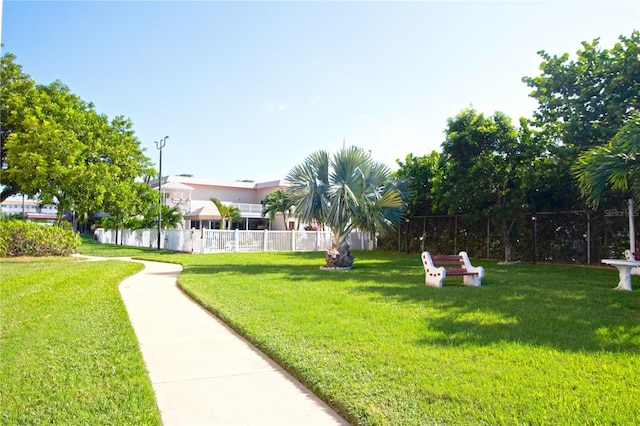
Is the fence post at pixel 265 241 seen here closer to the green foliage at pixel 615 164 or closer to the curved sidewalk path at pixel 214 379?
the curved sidewalk path at pixel 214 379

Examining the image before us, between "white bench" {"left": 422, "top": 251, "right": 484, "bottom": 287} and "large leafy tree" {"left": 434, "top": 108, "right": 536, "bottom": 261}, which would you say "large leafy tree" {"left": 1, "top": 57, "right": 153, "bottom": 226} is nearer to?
"white bench" {"left": 422, "top": 251, "right": 484, "bottom": 287}

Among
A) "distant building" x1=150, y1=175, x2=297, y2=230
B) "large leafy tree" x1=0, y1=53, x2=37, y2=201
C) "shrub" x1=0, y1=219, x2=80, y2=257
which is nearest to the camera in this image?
"shrub" x1=0, y1=219, x2=80, y2=257

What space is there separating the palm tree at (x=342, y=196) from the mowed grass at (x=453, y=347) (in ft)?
14.6

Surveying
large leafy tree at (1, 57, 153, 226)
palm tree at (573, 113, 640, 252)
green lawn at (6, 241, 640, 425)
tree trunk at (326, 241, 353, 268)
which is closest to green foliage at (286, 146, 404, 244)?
tree trunk at (326, 241, 353, 268)

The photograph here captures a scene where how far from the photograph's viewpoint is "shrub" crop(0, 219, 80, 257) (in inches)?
695

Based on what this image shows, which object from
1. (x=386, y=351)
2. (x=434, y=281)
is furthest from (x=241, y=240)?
(x=386, y=351)

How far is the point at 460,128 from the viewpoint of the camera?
667 inches

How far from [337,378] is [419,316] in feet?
9.52

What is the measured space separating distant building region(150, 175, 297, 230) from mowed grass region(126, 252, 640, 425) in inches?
1152

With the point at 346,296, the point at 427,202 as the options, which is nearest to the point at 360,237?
the point at 427,202

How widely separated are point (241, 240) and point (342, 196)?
37.5 feet

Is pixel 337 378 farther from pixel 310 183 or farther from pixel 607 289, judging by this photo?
pixel 310 183

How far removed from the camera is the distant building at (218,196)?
128 ft

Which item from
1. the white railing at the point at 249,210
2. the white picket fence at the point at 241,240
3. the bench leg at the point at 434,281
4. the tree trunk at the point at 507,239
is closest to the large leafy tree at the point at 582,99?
the tree trunk at the point at 507,239
